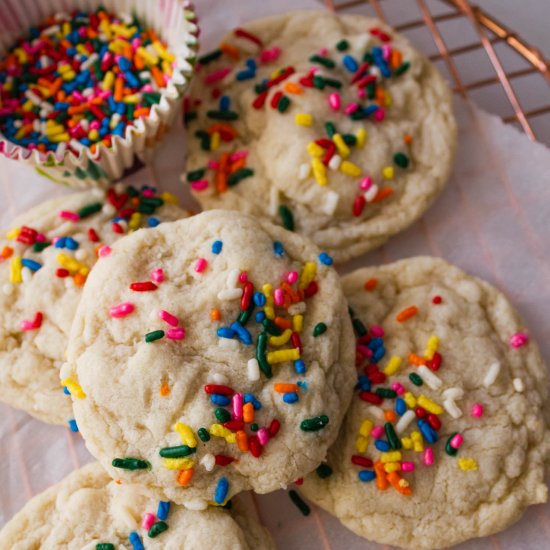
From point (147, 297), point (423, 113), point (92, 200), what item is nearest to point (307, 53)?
point (423, 113)

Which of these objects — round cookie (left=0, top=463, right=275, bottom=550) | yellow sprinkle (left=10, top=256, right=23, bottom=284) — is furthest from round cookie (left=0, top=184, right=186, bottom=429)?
round cookie (left=0, top=463, right=275, bottom=550)

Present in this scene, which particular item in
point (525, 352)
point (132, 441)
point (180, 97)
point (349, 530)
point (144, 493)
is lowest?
point (349, 530)

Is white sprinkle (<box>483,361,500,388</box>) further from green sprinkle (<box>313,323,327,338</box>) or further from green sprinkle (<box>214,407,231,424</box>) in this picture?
green sprinkle (<box>214,407,231,424</box>)

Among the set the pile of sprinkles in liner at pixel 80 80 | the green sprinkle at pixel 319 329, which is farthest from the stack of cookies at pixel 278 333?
the pile of sprinkles in liner at pixel 80 80

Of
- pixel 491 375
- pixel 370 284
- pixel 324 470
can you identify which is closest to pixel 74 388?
pixel 324 470

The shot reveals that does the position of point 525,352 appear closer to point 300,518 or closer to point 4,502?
point 300,518

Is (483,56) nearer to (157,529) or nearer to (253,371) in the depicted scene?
(253,371)
